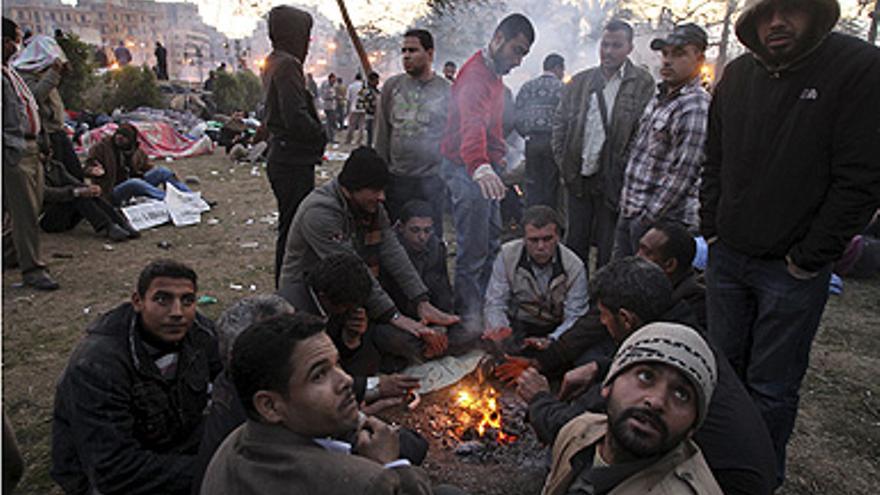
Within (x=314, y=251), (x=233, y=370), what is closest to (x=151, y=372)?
(x=233, y=370)

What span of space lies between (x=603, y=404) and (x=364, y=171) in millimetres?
2050

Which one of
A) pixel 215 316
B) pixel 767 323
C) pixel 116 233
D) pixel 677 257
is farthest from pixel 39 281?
pixel 767 323

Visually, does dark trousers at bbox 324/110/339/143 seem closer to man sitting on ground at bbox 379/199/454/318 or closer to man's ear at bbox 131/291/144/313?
man sitting on ground at bbox 379/199/454/318

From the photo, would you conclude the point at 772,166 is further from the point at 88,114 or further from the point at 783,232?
the point at 88,114

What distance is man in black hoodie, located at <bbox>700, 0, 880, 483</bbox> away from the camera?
228cm

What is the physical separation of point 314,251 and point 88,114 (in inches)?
532

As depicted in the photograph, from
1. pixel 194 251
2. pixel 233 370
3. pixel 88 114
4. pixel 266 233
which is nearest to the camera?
pixel 233 370

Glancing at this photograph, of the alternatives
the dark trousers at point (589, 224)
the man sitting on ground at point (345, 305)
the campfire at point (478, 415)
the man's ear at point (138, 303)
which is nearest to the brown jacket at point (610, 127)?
the dark trousers at point (589, 224)

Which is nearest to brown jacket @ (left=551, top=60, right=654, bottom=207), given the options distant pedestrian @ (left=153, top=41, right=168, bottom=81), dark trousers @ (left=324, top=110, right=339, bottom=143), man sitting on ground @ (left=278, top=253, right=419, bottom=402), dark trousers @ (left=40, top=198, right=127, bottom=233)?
man sitting on ground @ (left=278, top=253, right=419, bottom=402)

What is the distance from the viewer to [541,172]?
Answer: 6750 mm

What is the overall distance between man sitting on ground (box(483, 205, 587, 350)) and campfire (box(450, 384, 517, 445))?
1.55 feet

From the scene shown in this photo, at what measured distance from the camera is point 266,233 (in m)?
7.63

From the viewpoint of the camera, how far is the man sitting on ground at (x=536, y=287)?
4047mm

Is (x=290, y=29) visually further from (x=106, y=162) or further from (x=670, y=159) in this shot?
(x=106, y=162)
